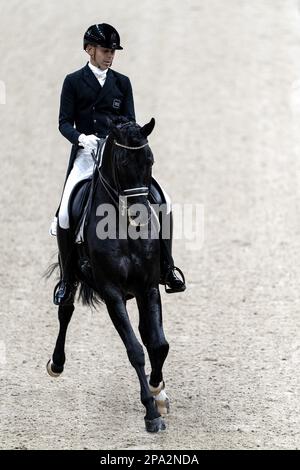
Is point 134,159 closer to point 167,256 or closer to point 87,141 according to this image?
point 87,141

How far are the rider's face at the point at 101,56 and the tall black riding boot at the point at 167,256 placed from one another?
5.25 feet

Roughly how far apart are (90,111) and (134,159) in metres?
1.36

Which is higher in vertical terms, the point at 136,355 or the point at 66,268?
the point at 66,268

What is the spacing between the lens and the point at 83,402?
9.54m

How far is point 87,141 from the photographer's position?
9.02 m

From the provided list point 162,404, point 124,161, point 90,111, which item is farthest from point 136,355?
point 90,111

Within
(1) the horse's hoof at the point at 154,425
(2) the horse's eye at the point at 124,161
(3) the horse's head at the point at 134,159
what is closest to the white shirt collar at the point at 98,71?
(3) the horse's head at the point at 134,159

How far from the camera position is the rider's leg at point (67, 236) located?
920 cm

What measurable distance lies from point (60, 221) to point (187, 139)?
38.7 ft

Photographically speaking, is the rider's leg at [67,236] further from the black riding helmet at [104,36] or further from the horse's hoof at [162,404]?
the horse's hoof at [162,404]

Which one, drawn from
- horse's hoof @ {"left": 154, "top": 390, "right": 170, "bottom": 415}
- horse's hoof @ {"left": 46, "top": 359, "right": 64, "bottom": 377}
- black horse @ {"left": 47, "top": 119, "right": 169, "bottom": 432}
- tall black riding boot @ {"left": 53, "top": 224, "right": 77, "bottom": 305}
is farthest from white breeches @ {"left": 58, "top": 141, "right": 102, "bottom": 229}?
horse's hoof @ {"left": 154, "top": 390, "right": 170, "bottom": 415}

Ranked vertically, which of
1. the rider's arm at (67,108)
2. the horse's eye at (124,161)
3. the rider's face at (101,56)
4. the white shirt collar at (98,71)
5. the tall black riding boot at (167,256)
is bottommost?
the tall black riding boot at (167,256)

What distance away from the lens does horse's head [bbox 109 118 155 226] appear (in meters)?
8.07

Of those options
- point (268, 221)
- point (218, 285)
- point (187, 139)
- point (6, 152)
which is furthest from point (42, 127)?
point (218, 285)
